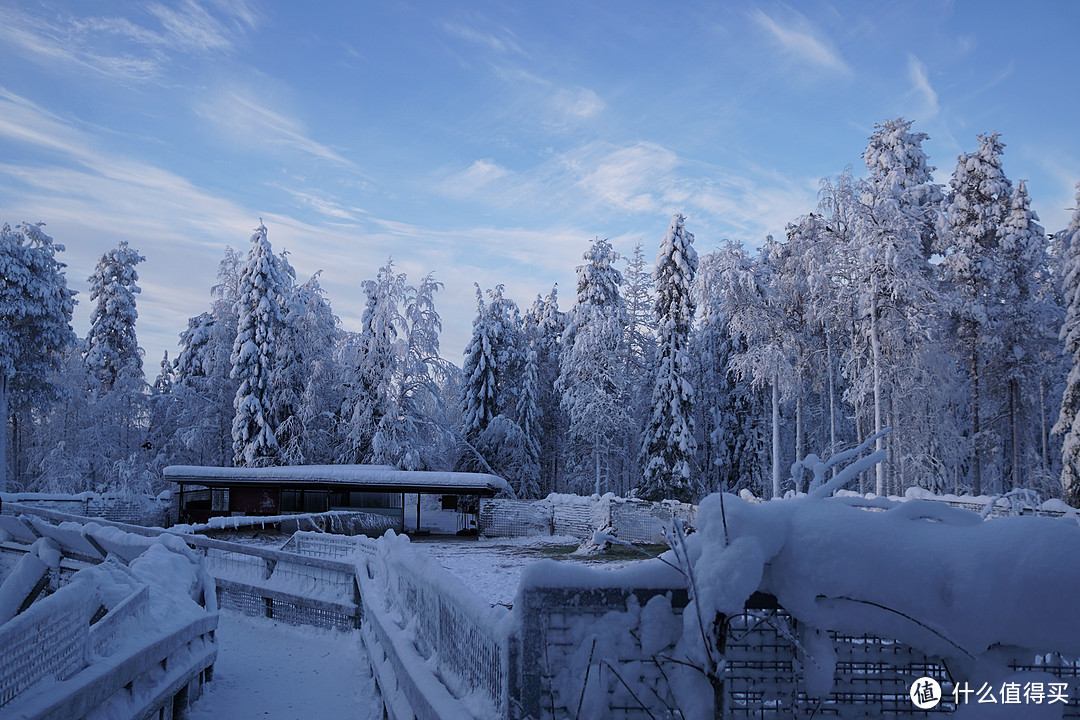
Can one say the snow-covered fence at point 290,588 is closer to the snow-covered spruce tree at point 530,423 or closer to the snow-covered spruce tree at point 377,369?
the snow-covered spruce tree at point 377,369

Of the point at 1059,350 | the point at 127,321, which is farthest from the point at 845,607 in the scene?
the point at 127,321

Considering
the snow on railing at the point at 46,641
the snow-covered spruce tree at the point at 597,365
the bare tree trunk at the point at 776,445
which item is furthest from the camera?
the snow-covered spruce tree at the point at 597,365

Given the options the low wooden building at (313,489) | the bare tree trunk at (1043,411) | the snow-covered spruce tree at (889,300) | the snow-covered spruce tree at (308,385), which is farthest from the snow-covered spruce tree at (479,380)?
the bare tree trunk at (1043,411)

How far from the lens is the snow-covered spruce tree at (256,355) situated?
42250mm

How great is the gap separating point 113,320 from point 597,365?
30.6m

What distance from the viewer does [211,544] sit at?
589 inches

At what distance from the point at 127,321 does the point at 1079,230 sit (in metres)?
52.8

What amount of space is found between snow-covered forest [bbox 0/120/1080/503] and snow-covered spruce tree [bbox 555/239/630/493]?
0.16 meters

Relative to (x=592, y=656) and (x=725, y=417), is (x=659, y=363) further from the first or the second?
(x=592, y=656)

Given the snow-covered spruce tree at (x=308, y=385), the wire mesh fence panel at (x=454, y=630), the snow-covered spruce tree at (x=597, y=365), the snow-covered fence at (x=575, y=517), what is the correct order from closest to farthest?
the wire mesh fence panel at (x=454, y=630) → the snow-covered fence at (x=575, y=517) → the snow-covered spruce tree at (x=308, y=385) → the snow-covered spruce tree at (x=597, y=365)

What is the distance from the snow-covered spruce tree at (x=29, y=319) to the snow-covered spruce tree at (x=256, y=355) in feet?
28.4

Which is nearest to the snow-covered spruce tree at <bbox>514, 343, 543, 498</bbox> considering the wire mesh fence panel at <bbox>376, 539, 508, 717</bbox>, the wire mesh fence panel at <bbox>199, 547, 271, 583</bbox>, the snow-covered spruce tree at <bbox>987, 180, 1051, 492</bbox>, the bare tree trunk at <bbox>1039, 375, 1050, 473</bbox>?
the snow-covered spruce tree at <bbox>987, 180, 1051, 492</bbox>

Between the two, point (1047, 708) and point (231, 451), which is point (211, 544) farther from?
point (231, 451)

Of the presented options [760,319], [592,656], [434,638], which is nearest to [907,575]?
[592,656]
